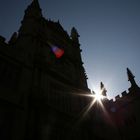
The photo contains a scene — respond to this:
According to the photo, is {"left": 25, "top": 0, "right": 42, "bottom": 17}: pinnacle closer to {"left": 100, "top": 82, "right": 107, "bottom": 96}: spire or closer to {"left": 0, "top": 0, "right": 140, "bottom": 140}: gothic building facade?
{"left": 0, "top": 0, "right": 140, "bottom": 140}: gothic building facade

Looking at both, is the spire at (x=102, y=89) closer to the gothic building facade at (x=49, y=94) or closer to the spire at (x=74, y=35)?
the gothic building facade at (x=49, y=94)

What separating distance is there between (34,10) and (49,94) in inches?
476

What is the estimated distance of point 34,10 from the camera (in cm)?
2328

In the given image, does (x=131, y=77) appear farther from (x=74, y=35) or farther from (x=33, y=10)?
(x=33, y=10)

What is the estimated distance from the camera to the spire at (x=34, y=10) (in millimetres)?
22578

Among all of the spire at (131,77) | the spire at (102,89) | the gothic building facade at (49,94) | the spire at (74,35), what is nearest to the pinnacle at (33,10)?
the gothic building facade at (49,94)

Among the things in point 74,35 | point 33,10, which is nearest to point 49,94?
point 33,10

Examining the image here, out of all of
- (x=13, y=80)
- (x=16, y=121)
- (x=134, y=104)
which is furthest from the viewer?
(x=134, y=104)

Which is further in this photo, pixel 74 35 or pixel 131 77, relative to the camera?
pixel 74 35

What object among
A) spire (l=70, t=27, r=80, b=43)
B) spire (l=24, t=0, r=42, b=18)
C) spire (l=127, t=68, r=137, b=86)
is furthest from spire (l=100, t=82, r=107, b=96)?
spire (l=24, t=0, r=42, b=18)

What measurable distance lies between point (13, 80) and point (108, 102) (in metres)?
16.5

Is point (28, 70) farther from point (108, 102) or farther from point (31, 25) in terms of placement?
point (108, 102)

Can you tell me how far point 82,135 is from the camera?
15.5 m

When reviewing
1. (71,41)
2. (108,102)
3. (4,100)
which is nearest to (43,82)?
(4,100)
